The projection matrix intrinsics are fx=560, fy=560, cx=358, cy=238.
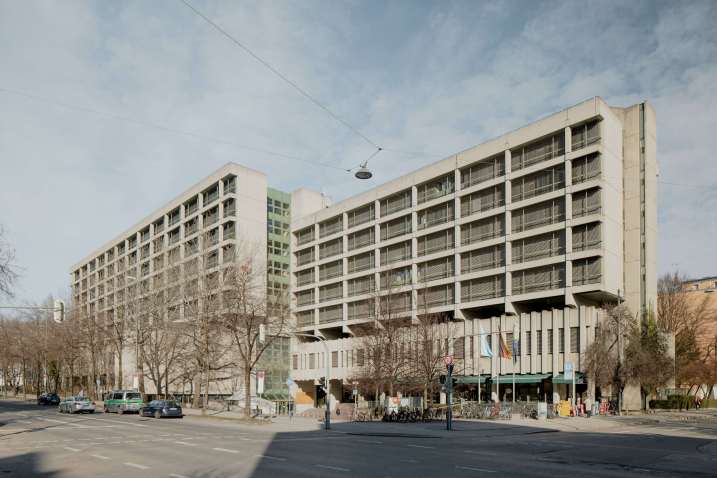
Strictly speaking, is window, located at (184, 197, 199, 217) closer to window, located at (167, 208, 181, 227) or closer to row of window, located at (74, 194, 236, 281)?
row of window, located at (74, 194, 236, 281)

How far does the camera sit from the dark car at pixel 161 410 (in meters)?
41.8

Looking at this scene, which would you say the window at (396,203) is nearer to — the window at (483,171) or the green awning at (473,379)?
the window at (483,171)

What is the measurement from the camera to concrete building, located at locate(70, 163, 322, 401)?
7225 cm

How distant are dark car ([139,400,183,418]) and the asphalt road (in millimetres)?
13420

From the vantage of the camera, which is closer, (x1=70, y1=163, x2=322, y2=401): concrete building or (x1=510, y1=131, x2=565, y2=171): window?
(x1=510, y1=131, x2=565, y2=171): window

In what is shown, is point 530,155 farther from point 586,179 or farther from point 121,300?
point 121,300

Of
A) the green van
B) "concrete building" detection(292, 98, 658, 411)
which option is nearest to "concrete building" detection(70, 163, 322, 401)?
the green van

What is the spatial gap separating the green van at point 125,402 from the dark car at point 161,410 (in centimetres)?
491

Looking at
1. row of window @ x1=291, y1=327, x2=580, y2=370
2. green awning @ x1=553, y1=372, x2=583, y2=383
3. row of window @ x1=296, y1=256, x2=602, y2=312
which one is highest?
row of window @ x1=296, y1=256, x2=602, y2=312

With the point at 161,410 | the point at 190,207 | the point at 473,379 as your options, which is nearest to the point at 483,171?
the point at 473,379

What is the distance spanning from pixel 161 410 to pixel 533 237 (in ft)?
122

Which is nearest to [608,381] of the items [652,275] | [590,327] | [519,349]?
[590,327]

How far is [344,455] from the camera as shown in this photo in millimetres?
18250

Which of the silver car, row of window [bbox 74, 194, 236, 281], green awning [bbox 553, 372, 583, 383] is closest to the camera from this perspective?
the silver car
